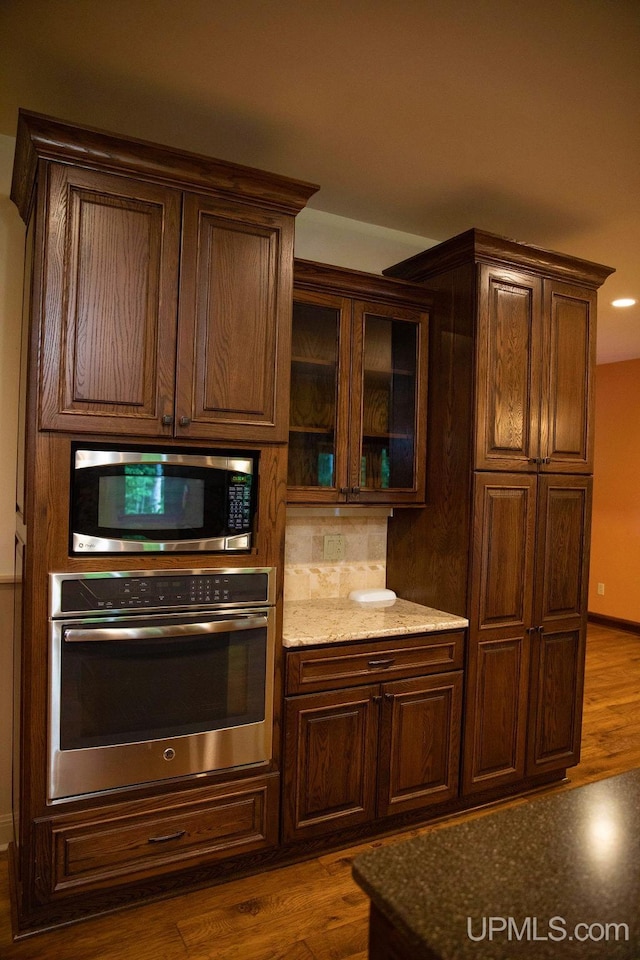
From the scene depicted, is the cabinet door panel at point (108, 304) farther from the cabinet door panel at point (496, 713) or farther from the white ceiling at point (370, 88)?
the cabinet door panel at point (496, 713)

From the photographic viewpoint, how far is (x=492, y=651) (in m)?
2.76

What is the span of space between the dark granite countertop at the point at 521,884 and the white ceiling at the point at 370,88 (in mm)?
1924

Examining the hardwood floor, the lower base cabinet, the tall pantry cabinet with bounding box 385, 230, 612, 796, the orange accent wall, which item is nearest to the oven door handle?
the lower base cabinet

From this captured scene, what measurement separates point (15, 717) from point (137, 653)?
26.9 inches

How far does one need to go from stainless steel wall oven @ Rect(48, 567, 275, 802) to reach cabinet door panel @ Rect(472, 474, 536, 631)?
98 cm

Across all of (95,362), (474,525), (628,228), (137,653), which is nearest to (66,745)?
(137,653)

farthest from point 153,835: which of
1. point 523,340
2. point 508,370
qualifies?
point 523,340

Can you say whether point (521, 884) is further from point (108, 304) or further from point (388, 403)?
point (388, 403)

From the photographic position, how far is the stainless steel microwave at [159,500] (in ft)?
6.50

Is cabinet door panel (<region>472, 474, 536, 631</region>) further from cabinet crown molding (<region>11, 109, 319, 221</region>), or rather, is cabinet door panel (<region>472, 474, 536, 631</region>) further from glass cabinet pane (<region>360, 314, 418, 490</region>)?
cabinet crown molding (<region>11, 109, 319, 221</region>)

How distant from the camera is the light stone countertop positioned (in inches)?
93.8

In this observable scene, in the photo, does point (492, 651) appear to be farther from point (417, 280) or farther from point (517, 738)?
point (417, 280)

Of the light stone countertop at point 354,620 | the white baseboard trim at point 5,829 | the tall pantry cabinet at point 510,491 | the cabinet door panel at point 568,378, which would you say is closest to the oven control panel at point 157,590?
the light stone countertop at point 354,620

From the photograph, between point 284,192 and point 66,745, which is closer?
point 66,745
